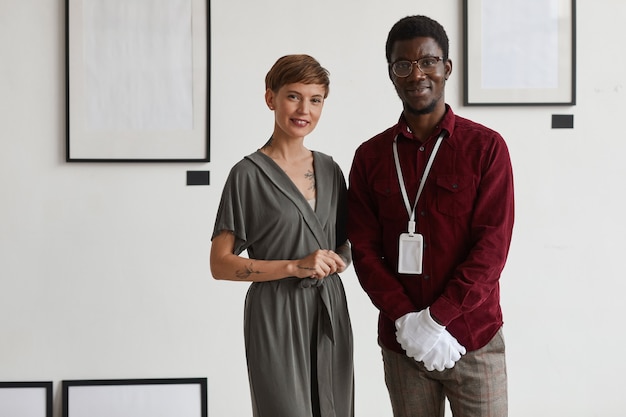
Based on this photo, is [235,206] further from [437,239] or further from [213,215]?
[213,215]

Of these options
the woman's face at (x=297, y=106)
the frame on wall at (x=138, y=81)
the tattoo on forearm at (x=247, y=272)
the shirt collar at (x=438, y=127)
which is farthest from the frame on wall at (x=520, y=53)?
the tattoo on forearm at (x=247, y=272)

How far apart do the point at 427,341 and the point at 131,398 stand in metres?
1.82

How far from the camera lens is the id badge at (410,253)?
1.72 meters

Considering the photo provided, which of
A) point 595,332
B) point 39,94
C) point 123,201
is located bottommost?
point 595,332

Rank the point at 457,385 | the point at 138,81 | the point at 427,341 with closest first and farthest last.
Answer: the point at 427,341
the point at 457,385
the point at 138,81

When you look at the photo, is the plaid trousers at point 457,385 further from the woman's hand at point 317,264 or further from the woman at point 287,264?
the woman's hand at point 317,264

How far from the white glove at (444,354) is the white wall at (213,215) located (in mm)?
1421

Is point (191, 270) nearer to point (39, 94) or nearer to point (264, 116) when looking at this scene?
point (264, 116)

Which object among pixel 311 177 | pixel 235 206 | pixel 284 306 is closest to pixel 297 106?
pixel 311 177

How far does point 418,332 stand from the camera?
1.69 metres

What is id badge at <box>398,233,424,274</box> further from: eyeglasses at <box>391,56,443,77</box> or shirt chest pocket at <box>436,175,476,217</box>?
eyeglasses at <box>391,56,443,77</box>

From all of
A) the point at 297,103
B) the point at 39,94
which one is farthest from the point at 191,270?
the point at 297,103

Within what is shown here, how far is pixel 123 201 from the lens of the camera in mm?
3072

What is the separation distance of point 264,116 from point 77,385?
54.6 inches
